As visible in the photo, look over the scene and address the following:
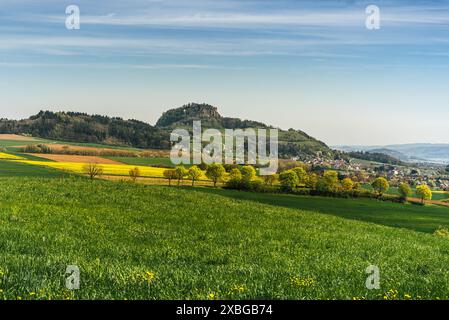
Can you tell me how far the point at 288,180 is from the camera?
79375 millimetres

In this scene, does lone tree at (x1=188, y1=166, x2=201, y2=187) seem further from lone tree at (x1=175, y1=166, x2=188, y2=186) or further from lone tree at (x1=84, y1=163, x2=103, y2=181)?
lone tree at (x1=84, y1=163, x2=103, y2=181)

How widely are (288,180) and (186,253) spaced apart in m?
66.9

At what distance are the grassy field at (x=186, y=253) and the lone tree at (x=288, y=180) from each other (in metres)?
48.9

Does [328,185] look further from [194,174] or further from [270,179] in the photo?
[194,174]

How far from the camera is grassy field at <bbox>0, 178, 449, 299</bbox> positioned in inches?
324

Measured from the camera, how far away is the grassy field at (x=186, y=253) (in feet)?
27.0

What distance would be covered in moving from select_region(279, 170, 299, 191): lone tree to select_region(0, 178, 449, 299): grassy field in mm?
48894

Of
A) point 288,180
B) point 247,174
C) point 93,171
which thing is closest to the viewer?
point 93,171

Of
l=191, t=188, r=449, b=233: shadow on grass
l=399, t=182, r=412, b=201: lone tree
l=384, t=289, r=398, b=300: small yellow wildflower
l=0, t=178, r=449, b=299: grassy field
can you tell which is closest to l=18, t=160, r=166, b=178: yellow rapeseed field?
l=191, t=188, r=449, b=233: shadow on grass

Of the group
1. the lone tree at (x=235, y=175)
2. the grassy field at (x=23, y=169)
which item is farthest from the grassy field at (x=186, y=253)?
the lone tree at (x=235, y=175)

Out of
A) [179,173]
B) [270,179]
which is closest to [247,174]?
[270,179]

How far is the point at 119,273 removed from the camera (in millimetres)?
9172
